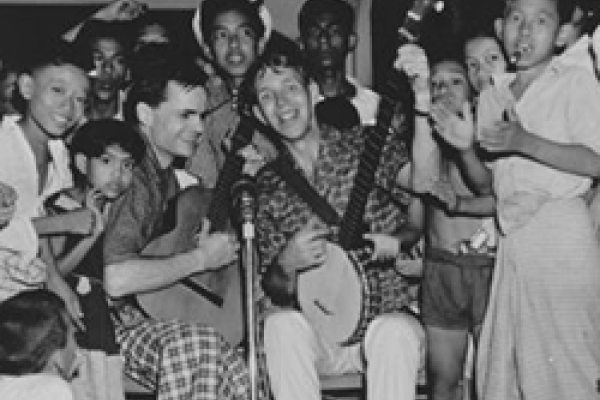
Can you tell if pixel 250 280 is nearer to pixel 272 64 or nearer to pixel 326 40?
pixel 272 64

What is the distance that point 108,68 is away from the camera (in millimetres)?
6012

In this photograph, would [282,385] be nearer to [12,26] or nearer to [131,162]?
[131,162]

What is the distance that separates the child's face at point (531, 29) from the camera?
16.3 feet

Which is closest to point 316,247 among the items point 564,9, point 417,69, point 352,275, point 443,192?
point 352,275

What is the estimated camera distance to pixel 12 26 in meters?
7.12

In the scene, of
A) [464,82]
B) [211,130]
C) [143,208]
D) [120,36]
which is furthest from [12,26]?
[464,82]

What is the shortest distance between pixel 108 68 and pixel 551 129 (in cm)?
194

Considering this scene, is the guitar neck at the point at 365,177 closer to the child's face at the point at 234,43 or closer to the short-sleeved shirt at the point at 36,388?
the child's face at the point at 234,43

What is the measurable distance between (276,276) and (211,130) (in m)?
0.88

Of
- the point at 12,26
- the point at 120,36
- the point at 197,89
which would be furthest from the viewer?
the point at 12,26

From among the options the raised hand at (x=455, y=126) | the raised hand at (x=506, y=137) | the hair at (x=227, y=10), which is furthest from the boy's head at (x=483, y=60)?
the hair at (x=227, y=10)

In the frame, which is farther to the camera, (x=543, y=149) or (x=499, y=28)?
(x=499, y=28)

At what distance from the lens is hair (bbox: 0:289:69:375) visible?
4.79m

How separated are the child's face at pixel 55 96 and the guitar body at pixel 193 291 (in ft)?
1.57
